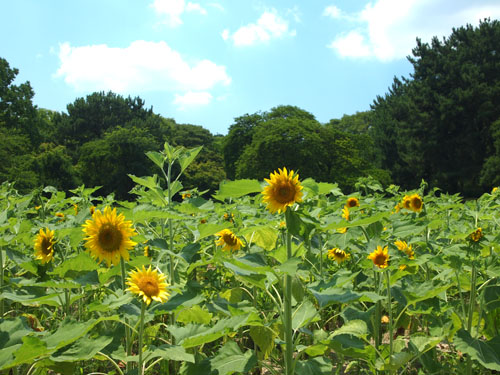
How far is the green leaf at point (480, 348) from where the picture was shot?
199cm

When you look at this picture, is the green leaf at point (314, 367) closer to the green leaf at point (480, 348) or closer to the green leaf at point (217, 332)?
the green leaf at point (217, 332)

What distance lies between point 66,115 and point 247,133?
26.6 metres

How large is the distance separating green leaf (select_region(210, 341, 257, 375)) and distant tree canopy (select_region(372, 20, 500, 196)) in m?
33.7

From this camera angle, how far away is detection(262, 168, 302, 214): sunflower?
1774 mm

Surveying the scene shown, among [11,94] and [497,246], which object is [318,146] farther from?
[497,246]

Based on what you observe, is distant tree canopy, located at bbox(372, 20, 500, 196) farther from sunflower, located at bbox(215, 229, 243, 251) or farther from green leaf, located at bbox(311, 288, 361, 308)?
green leaf, located at bbox(311, 288, 361, 308)

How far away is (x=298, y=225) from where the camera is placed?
1.66 m

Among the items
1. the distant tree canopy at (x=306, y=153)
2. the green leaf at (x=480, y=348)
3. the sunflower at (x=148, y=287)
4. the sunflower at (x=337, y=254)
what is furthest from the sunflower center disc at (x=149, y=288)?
the distant tree canopy at (x=306, y=153)

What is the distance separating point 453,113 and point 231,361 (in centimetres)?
3694

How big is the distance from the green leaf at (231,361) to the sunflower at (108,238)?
0.61 m

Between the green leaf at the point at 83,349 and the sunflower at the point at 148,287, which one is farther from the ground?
the sunflower at the point at 148,287

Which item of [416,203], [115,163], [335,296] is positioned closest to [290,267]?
[335,296]

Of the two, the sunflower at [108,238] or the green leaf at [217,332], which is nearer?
the green leaf at [217,332]

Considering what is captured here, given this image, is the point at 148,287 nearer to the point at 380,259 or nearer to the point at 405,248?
the point at 380,259
